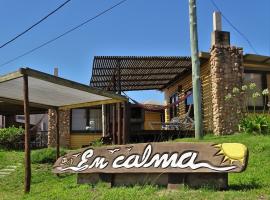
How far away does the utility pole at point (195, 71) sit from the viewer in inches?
579

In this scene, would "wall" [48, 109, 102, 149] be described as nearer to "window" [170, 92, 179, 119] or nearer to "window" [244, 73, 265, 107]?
"window" [170, 92, 179, 119]

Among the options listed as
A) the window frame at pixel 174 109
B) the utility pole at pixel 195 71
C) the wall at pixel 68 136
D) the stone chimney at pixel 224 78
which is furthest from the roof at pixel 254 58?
the wall at pixel 68 136

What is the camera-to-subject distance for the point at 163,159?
814 centimetres

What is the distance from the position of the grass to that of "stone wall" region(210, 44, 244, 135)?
4.54 metres

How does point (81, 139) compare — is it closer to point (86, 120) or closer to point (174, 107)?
point (86, 120)

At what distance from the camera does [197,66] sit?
1499 cm

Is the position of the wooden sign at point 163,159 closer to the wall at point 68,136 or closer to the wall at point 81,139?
the wall at point 68,136

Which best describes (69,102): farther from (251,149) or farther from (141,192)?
(141,192)

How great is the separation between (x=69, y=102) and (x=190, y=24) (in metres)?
4.74

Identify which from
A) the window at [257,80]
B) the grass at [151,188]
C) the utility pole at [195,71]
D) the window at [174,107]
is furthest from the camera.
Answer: the window at [174,107]

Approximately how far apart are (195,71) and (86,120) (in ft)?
42.3

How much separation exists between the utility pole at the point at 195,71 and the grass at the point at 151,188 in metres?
1.92

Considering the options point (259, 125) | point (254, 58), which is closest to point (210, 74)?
point (254, 58)

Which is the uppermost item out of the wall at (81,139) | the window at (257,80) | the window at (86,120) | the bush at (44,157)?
the window at (257,80)
